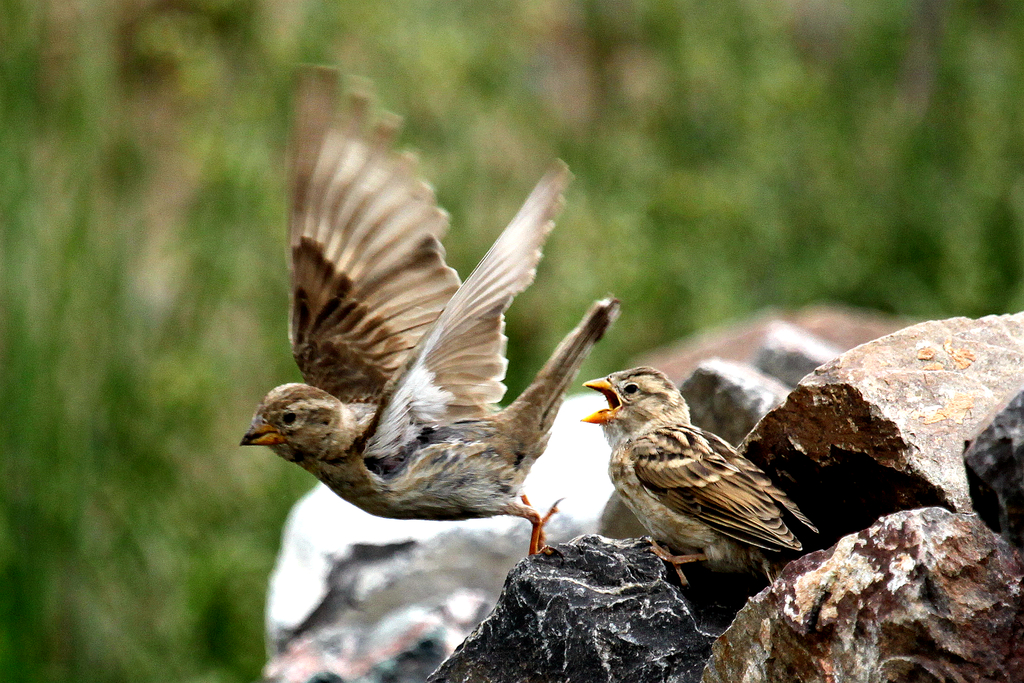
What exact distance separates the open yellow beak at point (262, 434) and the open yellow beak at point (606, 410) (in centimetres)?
92

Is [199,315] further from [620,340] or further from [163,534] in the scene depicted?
[620,340]

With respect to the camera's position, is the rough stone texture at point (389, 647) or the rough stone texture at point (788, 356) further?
the rough stone texture at point (788, 356)

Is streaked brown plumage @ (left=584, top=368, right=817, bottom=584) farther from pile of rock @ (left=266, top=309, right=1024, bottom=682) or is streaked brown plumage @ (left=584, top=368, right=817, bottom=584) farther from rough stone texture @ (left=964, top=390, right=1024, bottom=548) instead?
rough stone texture @ (left=964, top=390, right=1024, bottom=548)

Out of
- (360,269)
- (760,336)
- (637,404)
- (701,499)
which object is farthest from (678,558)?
(760,336)

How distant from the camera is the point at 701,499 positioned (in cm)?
317

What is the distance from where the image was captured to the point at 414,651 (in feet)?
12.8

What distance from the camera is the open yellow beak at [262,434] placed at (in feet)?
12.3

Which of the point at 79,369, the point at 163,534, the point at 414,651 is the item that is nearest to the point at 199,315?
the point at 79,369

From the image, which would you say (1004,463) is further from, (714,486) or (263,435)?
(263,435)

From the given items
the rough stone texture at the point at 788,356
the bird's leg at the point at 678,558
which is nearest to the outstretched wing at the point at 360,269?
the bird's leg at the point at 678,558

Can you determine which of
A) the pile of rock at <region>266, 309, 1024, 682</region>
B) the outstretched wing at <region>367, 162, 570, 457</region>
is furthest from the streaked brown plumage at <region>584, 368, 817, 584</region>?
the outstretched wing at <region>367, 162, 570, 457</region>

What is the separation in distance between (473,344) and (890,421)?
1243mm

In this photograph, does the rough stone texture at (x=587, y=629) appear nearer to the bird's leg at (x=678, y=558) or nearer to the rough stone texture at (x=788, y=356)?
the bird's leg at (x=678, y=558)

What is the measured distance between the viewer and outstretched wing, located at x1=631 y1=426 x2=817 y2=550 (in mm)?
3037
